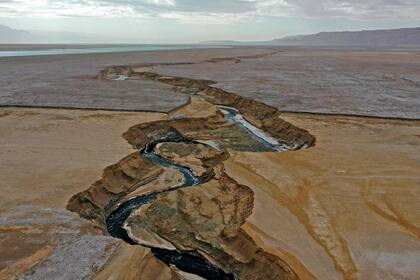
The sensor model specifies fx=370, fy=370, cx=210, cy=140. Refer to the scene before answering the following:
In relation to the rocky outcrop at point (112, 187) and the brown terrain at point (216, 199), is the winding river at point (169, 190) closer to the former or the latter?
the brown terrain at point (216, 199)

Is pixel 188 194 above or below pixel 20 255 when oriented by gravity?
below

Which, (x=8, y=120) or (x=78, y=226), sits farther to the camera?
(x=8, y=120)

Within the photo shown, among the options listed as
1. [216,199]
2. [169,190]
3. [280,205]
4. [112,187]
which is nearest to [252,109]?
[169,190]

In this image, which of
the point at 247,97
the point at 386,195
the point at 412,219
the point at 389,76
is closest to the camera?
the point at 412,219

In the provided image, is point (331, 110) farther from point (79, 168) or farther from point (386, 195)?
point (79, 168)

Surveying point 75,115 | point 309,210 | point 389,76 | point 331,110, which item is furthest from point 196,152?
point 389,76

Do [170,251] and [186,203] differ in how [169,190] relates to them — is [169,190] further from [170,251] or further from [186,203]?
[170,251]

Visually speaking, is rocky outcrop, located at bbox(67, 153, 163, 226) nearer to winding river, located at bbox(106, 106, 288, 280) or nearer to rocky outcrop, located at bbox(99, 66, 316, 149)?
winding river, located at bbox(106, 106, 288, 280)

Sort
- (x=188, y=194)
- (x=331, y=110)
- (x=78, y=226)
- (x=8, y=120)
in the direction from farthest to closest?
(x=331, y=110) < (x=8, y=120) < (x=188, y=194) < (x=78, y=226)
